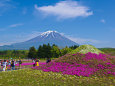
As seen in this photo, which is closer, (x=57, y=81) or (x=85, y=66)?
(x=57, y=81)

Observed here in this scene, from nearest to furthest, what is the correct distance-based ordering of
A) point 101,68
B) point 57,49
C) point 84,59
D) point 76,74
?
1. point 76,74
2. point 101,68
3. point 84,59
4. point 57,49

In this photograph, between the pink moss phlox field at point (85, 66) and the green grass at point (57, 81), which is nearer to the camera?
the green grass at point (57, 81)

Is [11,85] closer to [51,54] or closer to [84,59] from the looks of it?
[84,59]

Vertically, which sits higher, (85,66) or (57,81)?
(85,66)

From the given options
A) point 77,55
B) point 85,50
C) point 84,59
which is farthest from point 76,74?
point 85,50

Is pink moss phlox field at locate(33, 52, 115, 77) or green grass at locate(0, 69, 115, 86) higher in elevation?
pink moss phlox field at locate(33, 52, 115, 77)

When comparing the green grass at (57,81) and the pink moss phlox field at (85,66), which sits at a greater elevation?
the pink moss phlox field at (85,66)

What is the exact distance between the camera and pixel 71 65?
2547 centimetres

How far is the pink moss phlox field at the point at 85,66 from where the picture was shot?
2088cm

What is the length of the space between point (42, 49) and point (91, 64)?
77968 mm

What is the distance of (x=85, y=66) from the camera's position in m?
24.2

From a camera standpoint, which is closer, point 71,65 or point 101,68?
point 101,68

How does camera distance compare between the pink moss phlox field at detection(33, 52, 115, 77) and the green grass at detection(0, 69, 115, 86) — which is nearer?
the green grass at detection(0, 69, 115, 86)

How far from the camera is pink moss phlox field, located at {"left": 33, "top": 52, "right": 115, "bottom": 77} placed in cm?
2088
